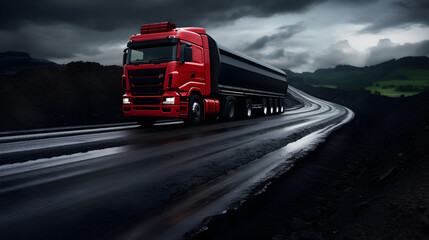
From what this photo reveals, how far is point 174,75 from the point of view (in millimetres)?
11352

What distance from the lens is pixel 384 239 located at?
2.41 meters

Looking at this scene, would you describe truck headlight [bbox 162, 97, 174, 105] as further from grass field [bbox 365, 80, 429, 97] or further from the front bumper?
grass field [bbox 365, 80, 429, 97]

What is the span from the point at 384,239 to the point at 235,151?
4.26m

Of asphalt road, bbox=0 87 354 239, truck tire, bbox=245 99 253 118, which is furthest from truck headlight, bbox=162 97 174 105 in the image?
truck tire, bbox=245 99 253 118

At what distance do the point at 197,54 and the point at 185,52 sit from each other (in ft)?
4.33

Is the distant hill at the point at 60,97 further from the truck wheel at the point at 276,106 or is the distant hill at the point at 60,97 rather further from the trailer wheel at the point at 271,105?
the truck wheel at the point at 276,106

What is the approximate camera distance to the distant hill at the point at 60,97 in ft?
53.2

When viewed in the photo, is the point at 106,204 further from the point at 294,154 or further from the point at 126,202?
the point at 294,154

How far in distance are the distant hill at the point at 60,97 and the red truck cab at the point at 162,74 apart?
6.13 meters

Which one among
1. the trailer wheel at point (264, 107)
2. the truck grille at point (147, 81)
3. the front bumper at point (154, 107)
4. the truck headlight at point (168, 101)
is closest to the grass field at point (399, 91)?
the trailer wheel at point (264, 107)

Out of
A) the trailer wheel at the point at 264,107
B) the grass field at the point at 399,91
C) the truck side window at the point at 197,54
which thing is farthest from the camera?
the grass field at the point at 399,91

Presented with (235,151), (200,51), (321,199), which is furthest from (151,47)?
(321,199)

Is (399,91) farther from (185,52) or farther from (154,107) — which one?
(154,107)

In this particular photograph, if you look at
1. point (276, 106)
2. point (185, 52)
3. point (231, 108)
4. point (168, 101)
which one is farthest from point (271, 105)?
point (168, 101)
